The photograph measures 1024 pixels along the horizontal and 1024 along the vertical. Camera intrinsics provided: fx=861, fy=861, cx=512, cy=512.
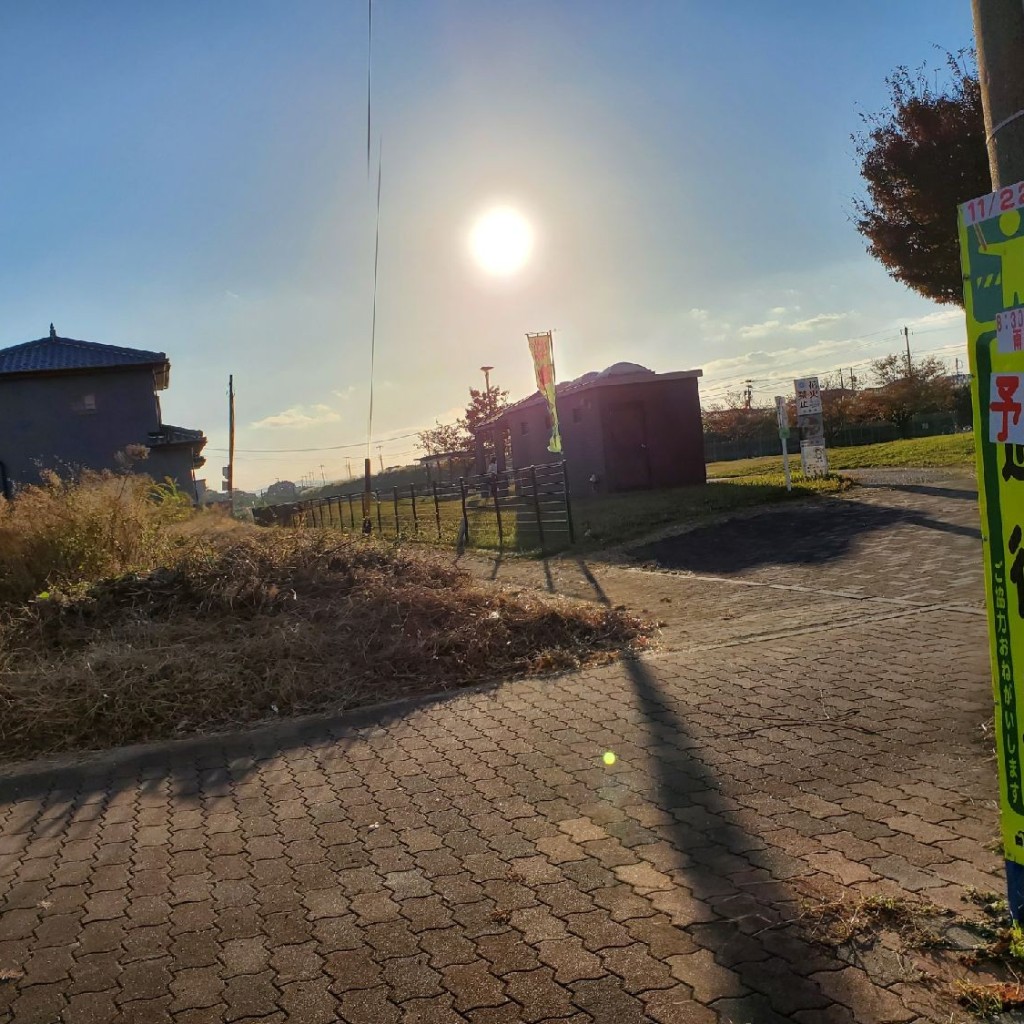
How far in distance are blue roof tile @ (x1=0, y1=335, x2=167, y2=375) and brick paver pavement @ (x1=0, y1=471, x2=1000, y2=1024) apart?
24.8 meters

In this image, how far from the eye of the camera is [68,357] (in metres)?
27.3

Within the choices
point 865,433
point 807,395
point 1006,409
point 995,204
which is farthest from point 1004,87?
point 865,433

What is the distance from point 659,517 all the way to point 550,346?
14.2 feet

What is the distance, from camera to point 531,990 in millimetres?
2547

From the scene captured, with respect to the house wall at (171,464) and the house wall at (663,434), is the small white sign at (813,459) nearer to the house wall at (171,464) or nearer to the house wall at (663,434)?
the house wall at (663,434)

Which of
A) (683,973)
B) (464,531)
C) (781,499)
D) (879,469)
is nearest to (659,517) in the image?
(781,499)

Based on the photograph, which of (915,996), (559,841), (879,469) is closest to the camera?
(915,996)

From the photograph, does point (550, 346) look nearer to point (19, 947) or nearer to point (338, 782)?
point (338, 782)

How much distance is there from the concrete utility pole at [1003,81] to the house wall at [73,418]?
27.1 m

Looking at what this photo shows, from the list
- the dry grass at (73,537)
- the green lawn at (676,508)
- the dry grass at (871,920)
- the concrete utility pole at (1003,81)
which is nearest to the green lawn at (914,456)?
the green lawn at (676,508)

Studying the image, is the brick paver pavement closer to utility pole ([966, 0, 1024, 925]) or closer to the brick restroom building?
utility pole ([966, 0, 1024, 925])

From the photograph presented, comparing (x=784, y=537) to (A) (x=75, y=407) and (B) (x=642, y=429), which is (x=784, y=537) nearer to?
(B) (x=642, y=429)

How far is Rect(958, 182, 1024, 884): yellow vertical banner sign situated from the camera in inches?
93.0

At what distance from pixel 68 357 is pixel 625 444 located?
17809 mm
